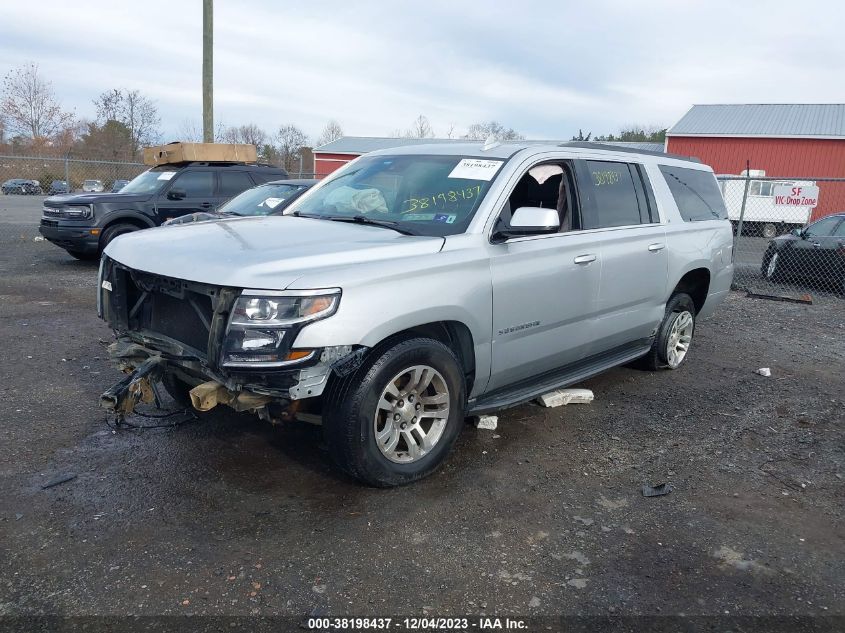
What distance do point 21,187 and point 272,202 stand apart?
105 ft

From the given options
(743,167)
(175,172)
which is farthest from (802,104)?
(175,172)

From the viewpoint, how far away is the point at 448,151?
466 centimetres

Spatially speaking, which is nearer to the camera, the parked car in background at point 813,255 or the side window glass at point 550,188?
the side window glass at point 550,188

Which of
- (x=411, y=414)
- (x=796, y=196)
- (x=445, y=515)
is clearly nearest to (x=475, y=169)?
(x=411, y=414)

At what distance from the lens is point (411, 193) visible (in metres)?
4.39

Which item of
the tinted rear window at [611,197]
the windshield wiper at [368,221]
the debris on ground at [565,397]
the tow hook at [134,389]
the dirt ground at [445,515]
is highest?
the tinted rear window at [611,197]

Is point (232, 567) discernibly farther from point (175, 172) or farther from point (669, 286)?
point (175, 172)

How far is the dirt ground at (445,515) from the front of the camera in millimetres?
2814

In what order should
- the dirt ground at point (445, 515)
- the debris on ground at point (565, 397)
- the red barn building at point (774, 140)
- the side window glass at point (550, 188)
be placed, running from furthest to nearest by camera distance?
the red barn building at point (774, 140)
the debris on ground at point (565, 397)
the side window glass at point (550, 188)
the dirt ground at point (445, 515)

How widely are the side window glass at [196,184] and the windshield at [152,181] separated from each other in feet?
0.59

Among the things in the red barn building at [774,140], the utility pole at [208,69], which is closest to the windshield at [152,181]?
the utility pole at [208,69]

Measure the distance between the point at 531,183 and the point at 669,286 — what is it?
1.69 meters

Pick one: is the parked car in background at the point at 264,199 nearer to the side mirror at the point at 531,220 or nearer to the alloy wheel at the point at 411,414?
the side mirror at the point at 531,220

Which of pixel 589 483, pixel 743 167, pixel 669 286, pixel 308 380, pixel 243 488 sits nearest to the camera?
pixel 308 380
